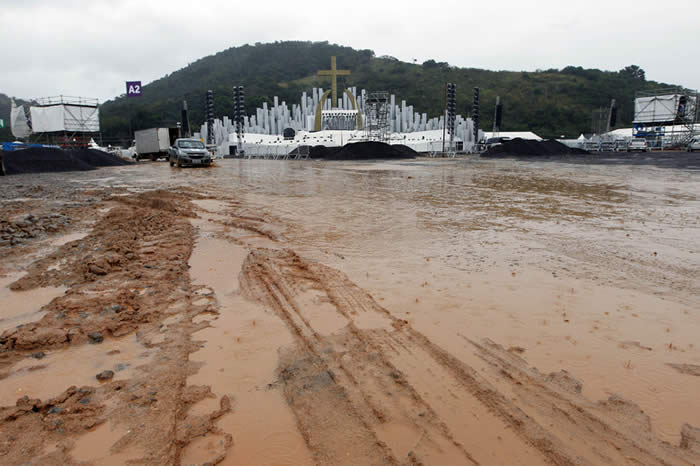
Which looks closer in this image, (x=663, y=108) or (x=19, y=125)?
(x=663, y=108)

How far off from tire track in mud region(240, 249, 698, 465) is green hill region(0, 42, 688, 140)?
225 ft

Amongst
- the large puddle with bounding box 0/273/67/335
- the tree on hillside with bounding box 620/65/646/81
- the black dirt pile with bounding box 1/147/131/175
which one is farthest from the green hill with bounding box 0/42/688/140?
the large puddle with bounding box 0/273/67/335

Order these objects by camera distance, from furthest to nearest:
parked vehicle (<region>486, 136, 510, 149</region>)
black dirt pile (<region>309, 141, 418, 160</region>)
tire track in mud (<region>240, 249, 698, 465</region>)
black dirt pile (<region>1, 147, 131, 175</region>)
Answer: parked vehicle (<region>486, 136, 510, 149</region>) < black dirt pile (<region>309, 141, 418, 160</region>) < black dirt pile (<region>1, 147, 131, 175</region>) < tire track in mud (<region>240, 249, 698, 465</region>)

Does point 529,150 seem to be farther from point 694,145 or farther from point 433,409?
point 433,409

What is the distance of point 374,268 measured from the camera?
5621 mm

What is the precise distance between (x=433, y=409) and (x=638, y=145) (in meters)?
57.3

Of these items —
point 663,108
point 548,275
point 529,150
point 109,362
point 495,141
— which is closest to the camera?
point 109,362

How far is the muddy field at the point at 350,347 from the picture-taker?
239 centimetres

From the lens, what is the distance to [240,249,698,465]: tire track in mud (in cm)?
230

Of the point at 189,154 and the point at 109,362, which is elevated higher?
the point at 189,154

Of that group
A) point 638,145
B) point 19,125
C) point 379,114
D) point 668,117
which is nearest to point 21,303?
point 379,114

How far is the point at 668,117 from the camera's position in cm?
4747

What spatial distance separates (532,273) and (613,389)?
2.58 meters

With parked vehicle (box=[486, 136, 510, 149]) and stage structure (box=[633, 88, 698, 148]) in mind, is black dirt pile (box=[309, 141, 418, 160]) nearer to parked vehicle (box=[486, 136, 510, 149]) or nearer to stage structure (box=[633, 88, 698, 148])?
parked vehicle (box=[486, 136, 510, 149])
